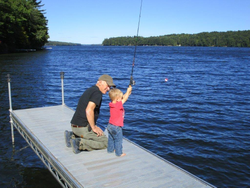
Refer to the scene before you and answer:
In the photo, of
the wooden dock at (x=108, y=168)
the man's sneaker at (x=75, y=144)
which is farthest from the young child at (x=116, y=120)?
the man's sneaker at (x=75, y=144)

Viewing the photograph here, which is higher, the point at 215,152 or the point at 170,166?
the point at 170,166

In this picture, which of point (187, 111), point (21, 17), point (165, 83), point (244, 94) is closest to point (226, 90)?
point (244, 94)

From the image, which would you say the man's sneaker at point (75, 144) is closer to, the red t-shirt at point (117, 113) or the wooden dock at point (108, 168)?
the wooden dock at point (108, 168)

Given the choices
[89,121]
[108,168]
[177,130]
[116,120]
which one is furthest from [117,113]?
[177,130]

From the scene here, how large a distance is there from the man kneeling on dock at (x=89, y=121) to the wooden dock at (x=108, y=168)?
0.56ft

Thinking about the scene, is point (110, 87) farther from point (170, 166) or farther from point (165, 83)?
point (165, 83)

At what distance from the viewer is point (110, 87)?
545cm

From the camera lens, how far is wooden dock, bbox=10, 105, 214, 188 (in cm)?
436

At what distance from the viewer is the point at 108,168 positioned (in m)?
4.82

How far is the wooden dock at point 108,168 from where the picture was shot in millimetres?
4355

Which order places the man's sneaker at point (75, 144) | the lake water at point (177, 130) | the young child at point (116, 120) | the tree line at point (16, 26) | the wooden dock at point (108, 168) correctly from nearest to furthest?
the wooden dock at point (108, 168) → the young child at point (116, 120) → the man's sneaker at point (75, 144) → the lake water at point (177, 130) → the tree line at point (16, 26)

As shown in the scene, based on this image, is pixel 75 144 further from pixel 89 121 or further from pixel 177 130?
pixel 177 130

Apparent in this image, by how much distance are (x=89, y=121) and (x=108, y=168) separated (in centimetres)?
97

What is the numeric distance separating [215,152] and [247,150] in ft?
3.61
